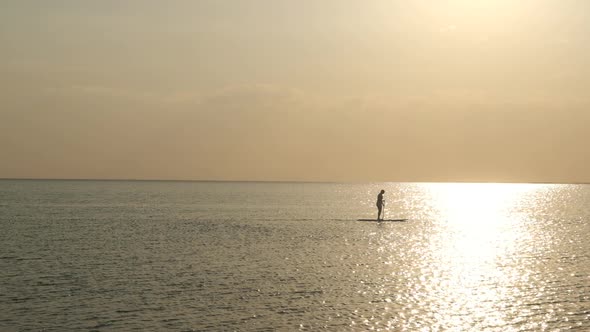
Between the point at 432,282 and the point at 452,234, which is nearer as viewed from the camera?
the point at 432,282

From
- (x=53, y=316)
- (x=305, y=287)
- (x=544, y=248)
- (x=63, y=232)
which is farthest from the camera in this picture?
(x=63, y=232)

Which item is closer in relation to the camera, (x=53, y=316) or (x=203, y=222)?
(x=53, y=316)

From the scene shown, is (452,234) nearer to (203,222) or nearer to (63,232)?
(203,222)

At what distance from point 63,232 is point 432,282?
4175 centimetres

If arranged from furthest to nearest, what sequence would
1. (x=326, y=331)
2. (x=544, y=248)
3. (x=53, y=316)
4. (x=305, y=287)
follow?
(x=544, y=248) → (x=305, y=287) → (x=53, y=316) → (x=326, y=331)

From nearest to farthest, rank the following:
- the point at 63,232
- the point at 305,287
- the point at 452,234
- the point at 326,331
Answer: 1. the point at 326,331
2. the point at 305,287
3. the point at 63,232
4. the point at 452,234

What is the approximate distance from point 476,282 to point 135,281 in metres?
19.3

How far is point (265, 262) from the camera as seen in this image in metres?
42.8

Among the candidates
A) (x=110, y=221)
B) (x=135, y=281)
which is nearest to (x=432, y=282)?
(x=135, y=281)

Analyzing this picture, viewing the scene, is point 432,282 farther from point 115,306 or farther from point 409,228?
point 409,228

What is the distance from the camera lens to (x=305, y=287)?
33.5 meters

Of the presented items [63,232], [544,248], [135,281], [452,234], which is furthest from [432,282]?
[63,232]

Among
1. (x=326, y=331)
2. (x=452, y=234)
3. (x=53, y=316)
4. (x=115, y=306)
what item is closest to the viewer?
(x=326, y=331)

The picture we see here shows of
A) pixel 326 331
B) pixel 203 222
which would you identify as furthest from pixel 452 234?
pixel 326 331
